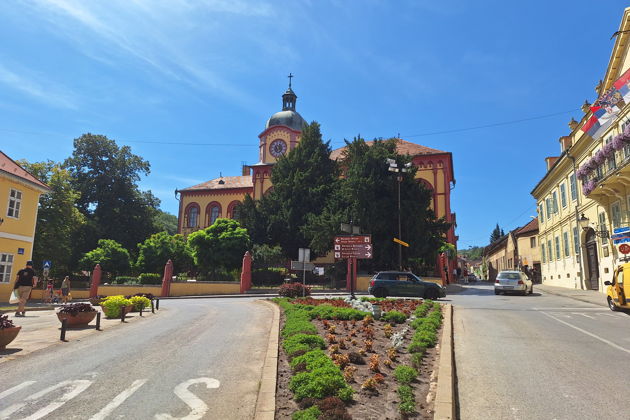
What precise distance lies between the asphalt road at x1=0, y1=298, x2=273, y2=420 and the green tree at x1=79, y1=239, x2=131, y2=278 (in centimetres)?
2943

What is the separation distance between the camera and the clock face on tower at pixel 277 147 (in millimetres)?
57250

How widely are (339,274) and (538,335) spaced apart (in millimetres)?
25866

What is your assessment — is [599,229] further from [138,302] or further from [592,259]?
[138,302]

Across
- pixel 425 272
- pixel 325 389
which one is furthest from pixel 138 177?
pixel 325 389

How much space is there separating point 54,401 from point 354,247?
16.5m

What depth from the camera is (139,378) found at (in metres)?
6.55

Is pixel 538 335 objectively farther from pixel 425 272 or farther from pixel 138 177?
pixel 138 177

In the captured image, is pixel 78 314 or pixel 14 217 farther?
pixel 14 217

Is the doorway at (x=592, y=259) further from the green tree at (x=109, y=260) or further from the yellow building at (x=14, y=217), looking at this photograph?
the green tree at (x=109, y=260)

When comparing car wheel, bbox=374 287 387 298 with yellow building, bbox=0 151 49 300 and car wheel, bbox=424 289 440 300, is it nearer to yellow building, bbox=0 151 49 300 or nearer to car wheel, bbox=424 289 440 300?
car wheel, bbox=424 289 440 300

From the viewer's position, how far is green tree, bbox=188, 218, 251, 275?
36.9 metres

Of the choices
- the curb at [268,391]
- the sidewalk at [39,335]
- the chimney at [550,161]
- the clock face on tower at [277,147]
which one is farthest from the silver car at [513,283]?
the clock face on tower at [277,147]

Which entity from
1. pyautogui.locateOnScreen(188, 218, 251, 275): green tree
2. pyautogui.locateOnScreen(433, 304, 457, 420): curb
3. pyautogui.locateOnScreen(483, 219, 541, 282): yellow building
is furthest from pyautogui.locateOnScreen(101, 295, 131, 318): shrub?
pyautogui.locateOnScreen(483, 219, 541, 282): yellow building

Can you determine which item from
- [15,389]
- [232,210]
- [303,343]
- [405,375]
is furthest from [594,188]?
[232,210]
